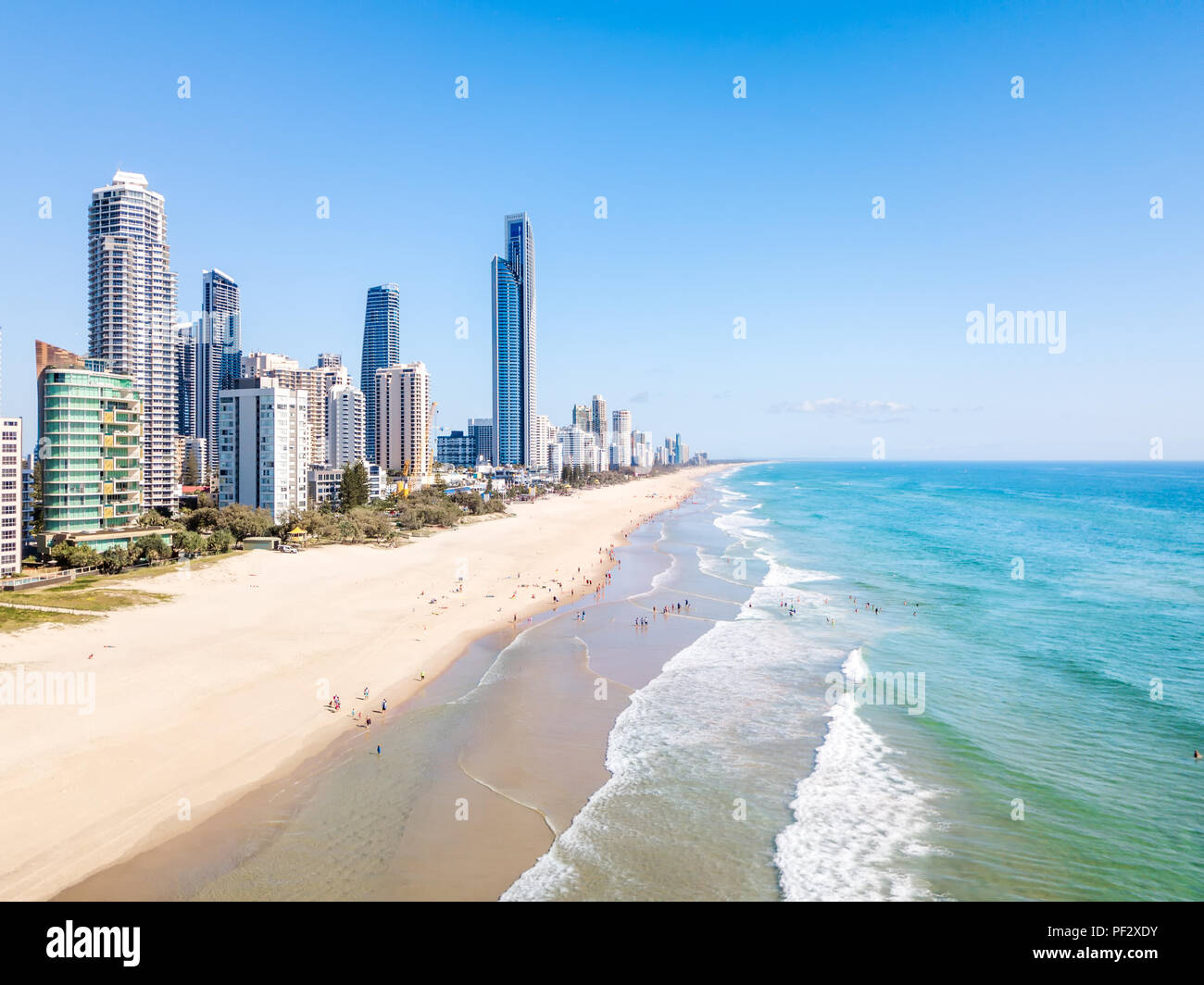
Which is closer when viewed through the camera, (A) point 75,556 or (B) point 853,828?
(B) point 853,828

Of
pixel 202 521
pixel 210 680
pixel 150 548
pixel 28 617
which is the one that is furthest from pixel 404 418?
pixel 210 680

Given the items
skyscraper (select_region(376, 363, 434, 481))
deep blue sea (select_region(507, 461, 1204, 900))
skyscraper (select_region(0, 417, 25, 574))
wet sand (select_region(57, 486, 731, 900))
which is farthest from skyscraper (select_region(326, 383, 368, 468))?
wet sand (select_region(57, 486, 731, 900))

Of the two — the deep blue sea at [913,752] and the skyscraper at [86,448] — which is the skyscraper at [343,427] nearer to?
the skyscraper at [86,448]

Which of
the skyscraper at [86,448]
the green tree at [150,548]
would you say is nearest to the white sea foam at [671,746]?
the green tree at [150,548]

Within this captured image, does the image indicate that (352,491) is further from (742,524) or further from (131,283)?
(742,524)
